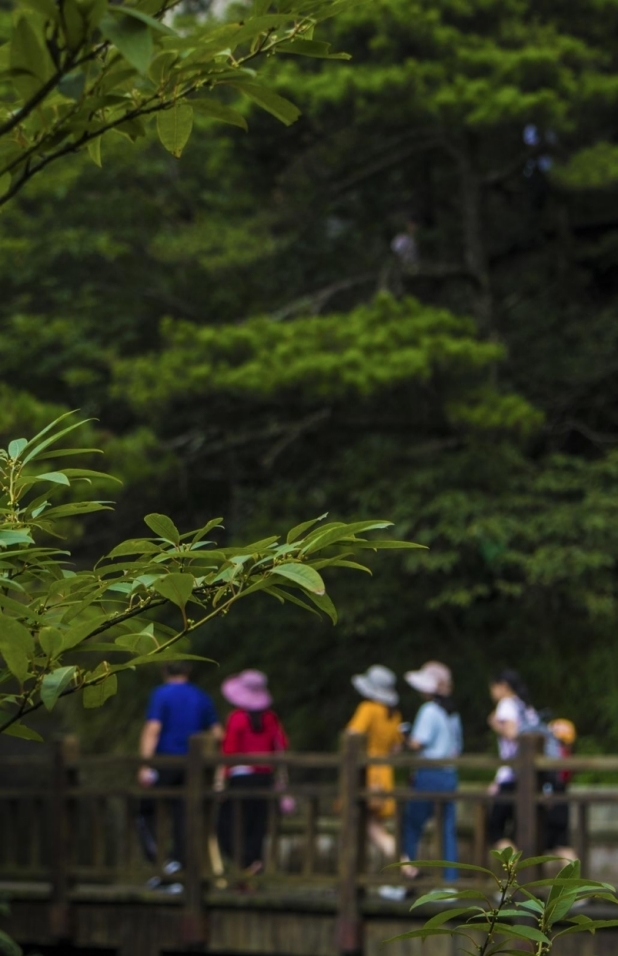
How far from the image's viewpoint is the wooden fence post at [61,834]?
391 inches

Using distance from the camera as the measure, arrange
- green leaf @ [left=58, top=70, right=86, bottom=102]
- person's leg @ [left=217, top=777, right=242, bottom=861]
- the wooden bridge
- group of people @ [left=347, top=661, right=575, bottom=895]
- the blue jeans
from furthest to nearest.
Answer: person's leg @ [left=217, top=777, right=242, bottom=861] < the blue jeans < group of people @ [left=347, top=661, right=575, bottom=895] < the wooden bridge < green leaf @ [left=58, top=70, right=86, bottom=102]

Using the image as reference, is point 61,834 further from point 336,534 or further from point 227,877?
point 336,534

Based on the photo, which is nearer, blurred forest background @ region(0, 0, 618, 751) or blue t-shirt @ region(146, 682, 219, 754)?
blue t-shirt @ region(146, 682, 219, 754)

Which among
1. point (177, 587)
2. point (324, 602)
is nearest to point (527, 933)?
point (324, 602)

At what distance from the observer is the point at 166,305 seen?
1371cm

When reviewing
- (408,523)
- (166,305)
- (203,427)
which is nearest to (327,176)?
(166,305)

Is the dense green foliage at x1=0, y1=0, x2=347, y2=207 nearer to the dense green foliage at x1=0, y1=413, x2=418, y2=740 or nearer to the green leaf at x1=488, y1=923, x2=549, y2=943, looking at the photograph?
the dense green foliage at x1=0, y1=413, x2=418, y2=740

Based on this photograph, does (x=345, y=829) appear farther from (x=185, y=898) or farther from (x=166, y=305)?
(x=166, y=305)

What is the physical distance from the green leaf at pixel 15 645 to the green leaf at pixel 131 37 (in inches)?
28.7

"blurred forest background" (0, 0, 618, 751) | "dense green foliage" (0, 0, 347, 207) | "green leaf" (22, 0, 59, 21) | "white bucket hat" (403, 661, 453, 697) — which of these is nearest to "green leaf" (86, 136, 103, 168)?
"dense green foliage" (0, 0, 347, 207)

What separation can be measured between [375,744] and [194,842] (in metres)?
1.27

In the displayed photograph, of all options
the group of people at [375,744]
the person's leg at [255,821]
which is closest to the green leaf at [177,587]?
the group of people at [375,744]

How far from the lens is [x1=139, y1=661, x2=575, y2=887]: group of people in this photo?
8.83 meters

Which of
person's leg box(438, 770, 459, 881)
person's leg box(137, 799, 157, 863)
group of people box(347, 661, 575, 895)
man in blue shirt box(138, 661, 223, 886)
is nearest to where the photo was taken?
group of people box(347, 661, 575, 895)
